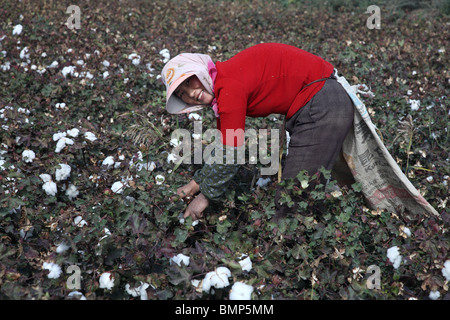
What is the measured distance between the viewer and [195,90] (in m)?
2.13

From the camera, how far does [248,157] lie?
3023 millimetres

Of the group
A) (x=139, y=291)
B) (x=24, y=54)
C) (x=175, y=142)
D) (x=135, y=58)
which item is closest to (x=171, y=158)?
(x=175, y=142)

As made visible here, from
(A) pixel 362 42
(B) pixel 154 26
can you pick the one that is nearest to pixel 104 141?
(B) pixel 154 26

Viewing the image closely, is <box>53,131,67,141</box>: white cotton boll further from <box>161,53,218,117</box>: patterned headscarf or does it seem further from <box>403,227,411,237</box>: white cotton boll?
<box>403,227,411,237</box>: white cotton boll

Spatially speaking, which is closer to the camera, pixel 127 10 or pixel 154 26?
pixel 154 26

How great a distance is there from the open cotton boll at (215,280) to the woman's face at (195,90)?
2.86 feet

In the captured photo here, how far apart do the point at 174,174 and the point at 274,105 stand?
919 millimetres

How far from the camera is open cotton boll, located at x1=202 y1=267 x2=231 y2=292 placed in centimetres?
178

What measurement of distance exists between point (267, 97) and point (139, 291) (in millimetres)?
1148

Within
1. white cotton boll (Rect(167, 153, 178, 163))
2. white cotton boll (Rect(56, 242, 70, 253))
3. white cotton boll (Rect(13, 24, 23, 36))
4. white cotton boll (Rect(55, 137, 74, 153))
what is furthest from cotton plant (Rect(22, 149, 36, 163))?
white cotton boll (Rect(13, 24, 23, 36))

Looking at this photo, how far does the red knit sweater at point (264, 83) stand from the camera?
6.70 feet

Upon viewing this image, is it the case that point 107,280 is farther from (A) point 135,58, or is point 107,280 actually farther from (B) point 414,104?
(A) point 135,58

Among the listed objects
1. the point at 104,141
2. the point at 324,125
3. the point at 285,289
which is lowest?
the point at 285,289

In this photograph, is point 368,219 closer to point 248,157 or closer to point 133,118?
point 248,157
